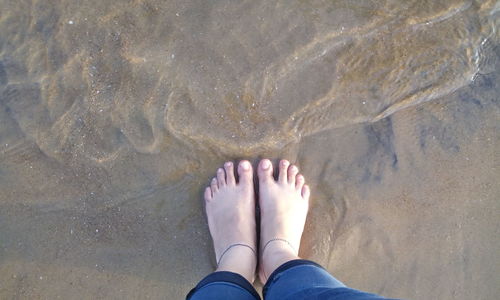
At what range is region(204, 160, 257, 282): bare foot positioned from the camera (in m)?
2.08

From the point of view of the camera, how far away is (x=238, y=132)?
78.2 inches

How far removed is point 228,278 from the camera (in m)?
1.71

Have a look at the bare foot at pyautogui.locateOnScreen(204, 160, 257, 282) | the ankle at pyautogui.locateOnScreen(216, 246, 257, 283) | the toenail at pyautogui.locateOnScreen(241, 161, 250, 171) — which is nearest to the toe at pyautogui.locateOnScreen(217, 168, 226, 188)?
the bare foot at pyautogui.locateOnScreen(204, 160, 257, 282)

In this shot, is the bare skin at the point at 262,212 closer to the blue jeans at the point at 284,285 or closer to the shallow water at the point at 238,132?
the shallow water at the point at 238,132

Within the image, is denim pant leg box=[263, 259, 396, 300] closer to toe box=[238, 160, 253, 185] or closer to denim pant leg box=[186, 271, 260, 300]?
denim pant leg box=[186, 271, 260, 300]

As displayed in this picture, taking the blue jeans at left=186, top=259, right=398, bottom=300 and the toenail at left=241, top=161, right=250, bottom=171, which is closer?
the blue jeans at left=186, top=259, right=398, bottom=300

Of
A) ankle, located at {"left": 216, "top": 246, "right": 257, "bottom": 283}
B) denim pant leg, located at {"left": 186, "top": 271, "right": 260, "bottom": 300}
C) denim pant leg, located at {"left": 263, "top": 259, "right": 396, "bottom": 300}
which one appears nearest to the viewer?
denim pant leg, located at {"left": 263, "top": 259, "right": 396, "bottom": 300}

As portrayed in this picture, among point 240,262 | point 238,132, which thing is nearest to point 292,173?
point 238,132

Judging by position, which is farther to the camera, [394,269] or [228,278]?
[394,269]

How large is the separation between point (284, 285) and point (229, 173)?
73cm

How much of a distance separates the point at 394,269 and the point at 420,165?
60 centimetres

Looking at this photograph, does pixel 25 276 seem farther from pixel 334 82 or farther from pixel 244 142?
pixel 334 82

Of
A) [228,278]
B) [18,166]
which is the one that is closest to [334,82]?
[228,278]

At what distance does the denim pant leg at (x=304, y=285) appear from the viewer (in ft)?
4.56
